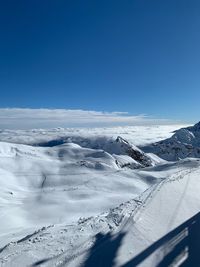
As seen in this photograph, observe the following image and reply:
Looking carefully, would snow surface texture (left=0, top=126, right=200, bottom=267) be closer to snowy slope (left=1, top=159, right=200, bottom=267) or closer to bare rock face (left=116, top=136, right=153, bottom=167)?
snowy slope (left=1, top=159, right=200, bottom=267)

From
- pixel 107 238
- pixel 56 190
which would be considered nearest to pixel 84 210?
pixel 56 190

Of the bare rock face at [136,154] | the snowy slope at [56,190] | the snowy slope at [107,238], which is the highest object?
the snowy slope at [107,238]

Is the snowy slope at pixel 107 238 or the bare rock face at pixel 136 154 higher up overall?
the snowy slope at pixel 107 238

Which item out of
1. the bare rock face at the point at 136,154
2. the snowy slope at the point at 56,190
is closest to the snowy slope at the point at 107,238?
the snowy slope at the point at 56,190

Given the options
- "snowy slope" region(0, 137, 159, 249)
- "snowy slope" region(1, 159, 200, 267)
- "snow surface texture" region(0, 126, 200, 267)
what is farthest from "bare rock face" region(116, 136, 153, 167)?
"snowy slope" region(1, 159, 200, 267)

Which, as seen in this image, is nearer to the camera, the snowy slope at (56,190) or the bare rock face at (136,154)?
the snowy slope at (56,190)

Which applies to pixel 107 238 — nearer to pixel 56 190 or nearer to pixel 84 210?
pixel 84 210

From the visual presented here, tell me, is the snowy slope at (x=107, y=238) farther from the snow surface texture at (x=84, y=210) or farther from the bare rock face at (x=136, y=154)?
the bare rock face at (x=136, y=154)

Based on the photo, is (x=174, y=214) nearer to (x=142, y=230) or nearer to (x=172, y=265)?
(x=142, y=230)
